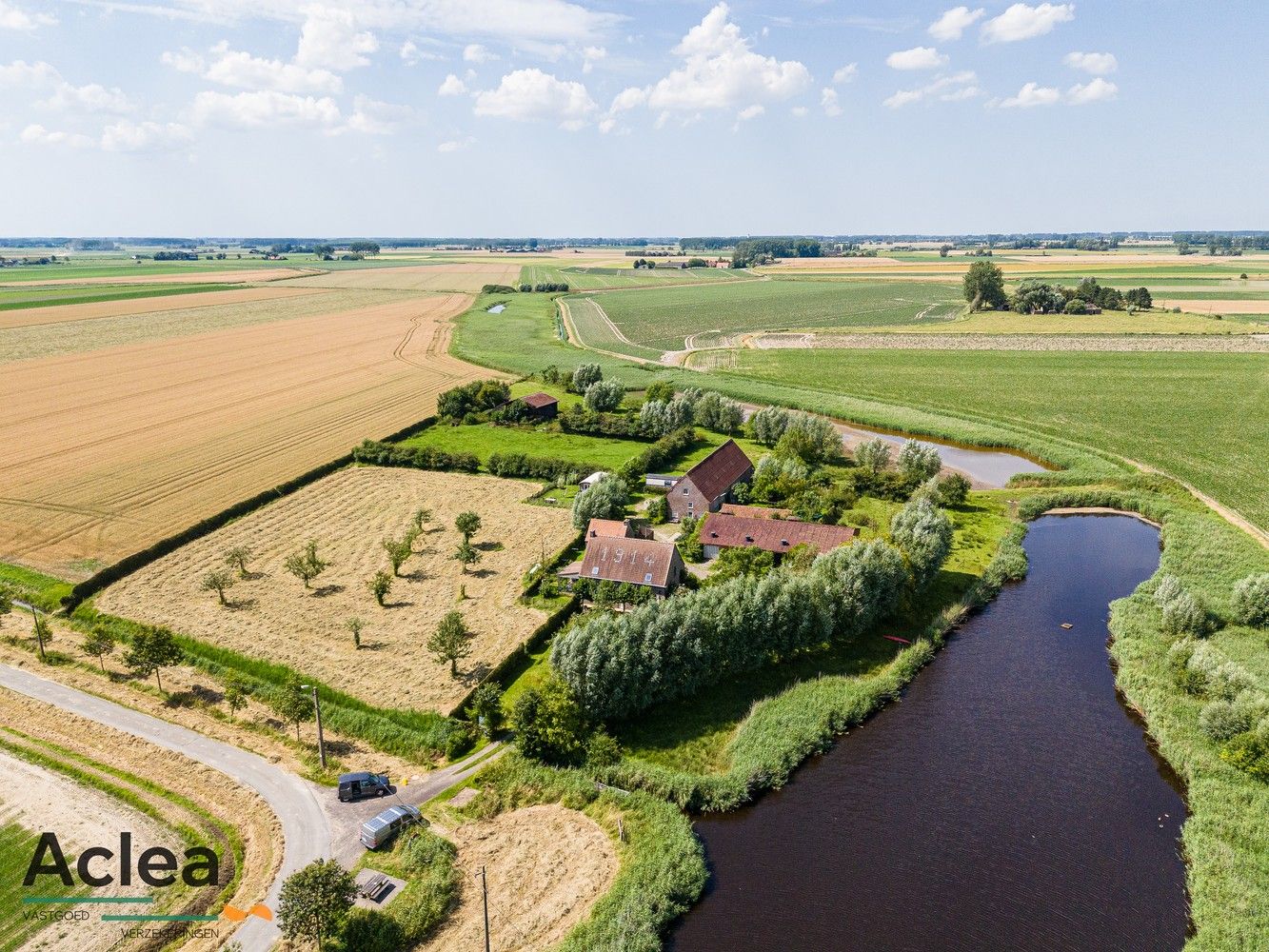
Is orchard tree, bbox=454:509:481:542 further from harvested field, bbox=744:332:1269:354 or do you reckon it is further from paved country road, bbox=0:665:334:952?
harvested field, bbox=744:332:1269:354

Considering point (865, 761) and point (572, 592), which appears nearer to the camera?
point (865, 761)

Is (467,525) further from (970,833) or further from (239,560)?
(970,833)

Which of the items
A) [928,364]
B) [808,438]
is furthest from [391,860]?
[928,364]

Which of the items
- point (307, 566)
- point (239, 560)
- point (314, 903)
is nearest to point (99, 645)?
point (239, 560)

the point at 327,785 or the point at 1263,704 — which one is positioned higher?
the point at 1263,704

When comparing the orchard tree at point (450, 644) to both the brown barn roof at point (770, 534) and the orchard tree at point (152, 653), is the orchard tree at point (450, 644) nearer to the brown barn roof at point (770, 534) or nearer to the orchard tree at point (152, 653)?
the orchard tree at point (152, 653)

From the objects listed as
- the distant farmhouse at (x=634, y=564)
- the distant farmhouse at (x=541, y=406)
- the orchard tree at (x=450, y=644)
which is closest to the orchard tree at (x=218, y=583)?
the orchard tree at (x=450, y=644)

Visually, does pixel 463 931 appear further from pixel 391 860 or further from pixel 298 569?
pixel 298 569
